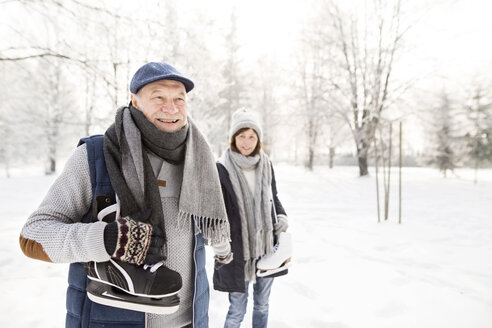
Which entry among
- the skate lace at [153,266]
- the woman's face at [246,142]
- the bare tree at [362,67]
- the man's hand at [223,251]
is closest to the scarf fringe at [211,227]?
the man's hand at [223,251]

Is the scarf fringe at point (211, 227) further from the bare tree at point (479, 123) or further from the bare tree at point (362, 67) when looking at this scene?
the bare tree at point (479, 123)

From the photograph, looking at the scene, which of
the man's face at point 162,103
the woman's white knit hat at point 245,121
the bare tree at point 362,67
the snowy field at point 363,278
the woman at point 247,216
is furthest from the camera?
the bare tree at point 362,67

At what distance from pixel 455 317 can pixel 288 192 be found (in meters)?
7.89

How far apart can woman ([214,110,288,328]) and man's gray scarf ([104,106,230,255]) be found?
0.68 m

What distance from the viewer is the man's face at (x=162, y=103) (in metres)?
1.27

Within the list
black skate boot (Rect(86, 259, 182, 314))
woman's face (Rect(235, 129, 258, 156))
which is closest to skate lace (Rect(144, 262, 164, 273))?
black skate boot (Rect(86, 259, 182, 314))

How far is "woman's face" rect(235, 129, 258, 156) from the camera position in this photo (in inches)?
92.6

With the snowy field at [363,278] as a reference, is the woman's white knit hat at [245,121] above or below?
above

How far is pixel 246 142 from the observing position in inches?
92.5

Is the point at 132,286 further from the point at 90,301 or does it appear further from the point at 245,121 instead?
the point at 245,121

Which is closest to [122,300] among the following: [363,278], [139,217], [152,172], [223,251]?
[139,217]

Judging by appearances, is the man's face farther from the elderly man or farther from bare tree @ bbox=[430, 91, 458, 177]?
bare tree @ bbox=[430, 91, 458, 177]

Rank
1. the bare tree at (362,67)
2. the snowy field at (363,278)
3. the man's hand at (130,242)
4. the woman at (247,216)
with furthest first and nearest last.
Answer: the bare tree at (362,67) < the snowy field at (363,278) < the woman at (247,216) < the man's hand at (130,242)

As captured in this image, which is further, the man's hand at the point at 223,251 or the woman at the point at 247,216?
the woman at the point at 247,216
